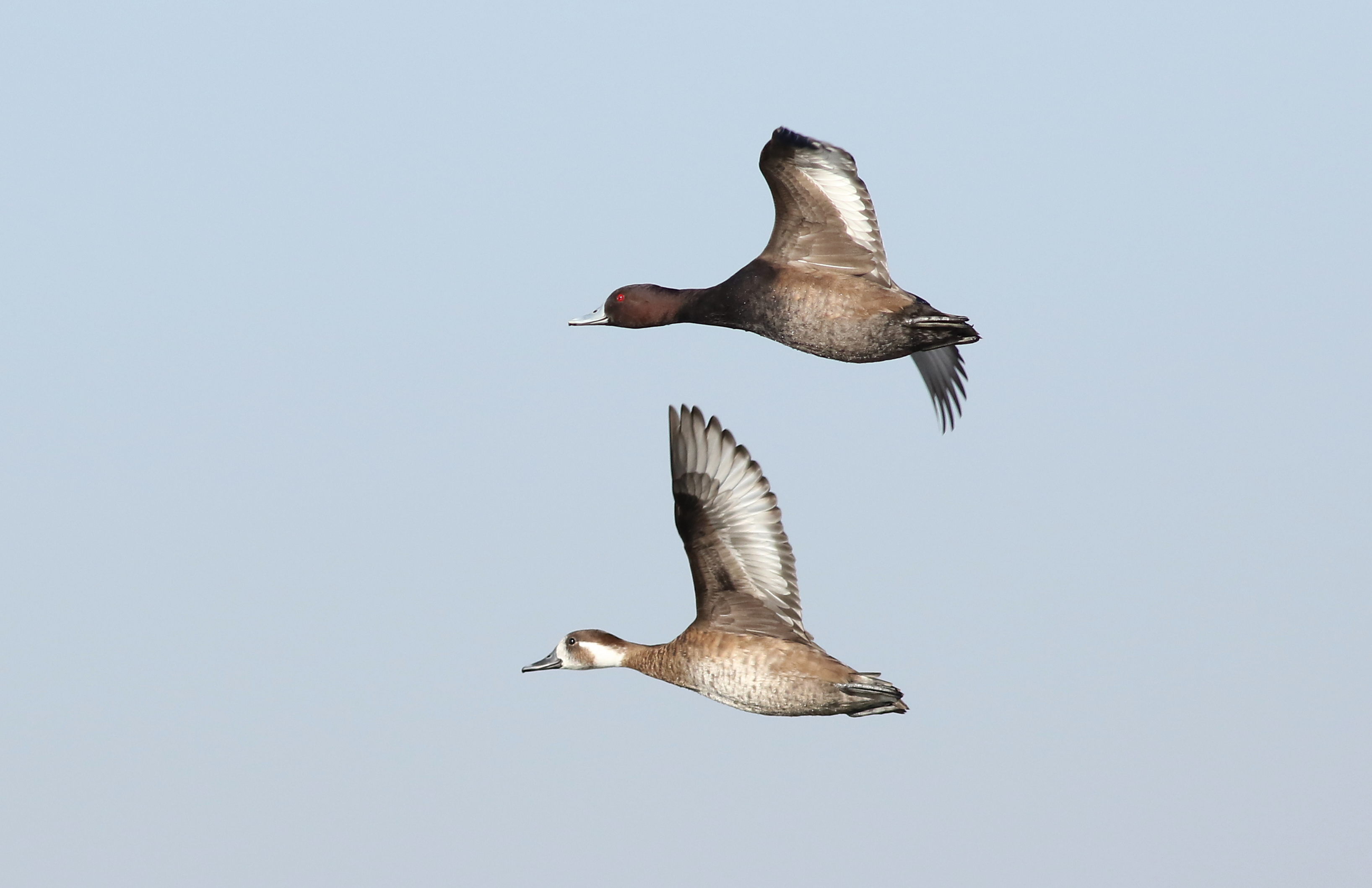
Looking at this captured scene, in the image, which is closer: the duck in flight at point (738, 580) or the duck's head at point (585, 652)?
the duck in flight at point (738, 580)

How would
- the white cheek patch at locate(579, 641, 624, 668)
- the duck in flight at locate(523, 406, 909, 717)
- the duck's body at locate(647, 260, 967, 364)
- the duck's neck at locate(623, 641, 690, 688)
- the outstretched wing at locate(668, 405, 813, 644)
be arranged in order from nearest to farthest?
1. the duck in flight at locate(523, 406, 909, 717)
2. the outstretched wing at locate(668, 405, 813, 644)
3. the duck's neck at locate(623, 641, 690, 688)
4. the duck's body at locate(647, 260, 967, 364)
5. the white cheek patch at locate(579, 641, 624, 668)

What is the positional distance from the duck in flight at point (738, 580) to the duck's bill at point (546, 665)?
4.87 ft

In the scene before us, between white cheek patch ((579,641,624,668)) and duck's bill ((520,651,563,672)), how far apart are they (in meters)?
0.22

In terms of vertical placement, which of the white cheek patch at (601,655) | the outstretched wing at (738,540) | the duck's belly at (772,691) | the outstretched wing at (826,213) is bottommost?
the duck's belly at (772,691)

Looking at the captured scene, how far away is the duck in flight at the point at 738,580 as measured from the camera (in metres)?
13.6

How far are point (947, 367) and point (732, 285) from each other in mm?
3067

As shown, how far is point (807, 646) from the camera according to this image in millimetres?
13695

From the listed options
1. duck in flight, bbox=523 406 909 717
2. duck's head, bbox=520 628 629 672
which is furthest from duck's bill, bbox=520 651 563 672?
duck in flight, bbox=523 406 909 717

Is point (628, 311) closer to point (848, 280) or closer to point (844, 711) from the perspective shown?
point (848, 280)

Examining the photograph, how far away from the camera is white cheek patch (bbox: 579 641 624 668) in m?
14.8

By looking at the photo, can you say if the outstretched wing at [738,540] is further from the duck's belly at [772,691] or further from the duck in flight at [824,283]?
the duck in flight at [824,283]

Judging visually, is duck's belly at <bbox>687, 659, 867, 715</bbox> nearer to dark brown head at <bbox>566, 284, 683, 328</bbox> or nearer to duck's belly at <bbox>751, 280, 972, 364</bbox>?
duck's belly at <bbox>751, 280, 972, 364</bbox>

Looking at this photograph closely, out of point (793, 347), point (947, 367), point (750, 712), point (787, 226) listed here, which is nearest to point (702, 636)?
point (750, 712)

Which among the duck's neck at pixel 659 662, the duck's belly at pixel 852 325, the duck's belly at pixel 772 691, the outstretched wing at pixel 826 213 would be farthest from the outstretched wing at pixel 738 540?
the outstretched wing at pixel 826 213
